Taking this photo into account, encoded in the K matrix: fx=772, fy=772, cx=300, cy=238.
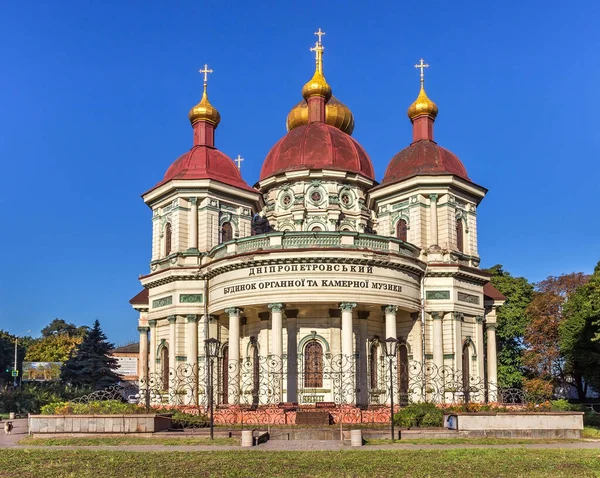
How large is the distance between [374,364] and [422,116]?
16.1m

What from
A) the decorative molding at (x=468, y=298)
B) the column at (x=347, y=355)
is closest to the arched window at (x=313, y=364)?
the column at (x=347, y=355)

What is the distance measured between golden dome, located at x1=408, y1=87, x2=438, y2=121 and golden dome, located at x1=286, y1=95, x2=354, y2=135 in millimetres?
5003

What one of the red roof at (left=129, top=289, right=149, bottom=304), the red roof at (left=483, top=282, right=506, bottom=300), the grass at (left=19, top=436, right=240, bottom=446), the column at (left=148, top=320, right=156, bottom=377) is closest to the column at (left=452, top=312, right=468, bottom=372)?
the red roof at (left=483, top=282, right=506, bottom=300)

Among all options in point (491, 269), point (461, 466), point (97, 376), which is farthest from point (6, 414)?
point (461, 466)

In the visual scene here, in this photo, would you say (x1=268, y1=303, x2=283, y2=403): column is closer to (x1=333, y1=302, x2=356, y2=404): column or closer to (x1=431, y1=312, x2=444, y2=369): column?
(x1=333, y1=302, x2=356, y2=404): column

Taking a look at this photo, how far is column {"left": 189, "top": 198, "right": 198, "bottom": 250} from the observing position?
42.6m

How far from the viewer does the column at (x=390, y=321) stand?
37.1 metres

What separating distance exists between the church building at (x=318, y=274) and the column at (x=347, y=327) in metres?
0.07

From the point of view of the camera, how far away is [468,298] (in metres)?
42.4

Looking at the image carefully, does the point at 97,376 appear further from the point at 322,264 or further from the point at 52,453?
the point at 52,453

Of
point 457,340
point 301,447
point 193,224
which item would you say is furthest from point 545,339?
point 301,447

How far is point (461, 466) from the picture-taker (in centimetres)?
1862

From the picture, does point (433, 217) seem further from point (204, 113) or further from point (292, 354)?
point (204, 113)

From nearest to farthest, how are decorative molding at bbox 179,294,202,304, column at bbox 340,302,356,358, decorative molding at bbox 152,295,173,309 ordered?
1. column at bbox 340,302,356,358
2. decorative molding at bbox 179,294,202,304
3. decorative molding at bbox 152,295,173,309
